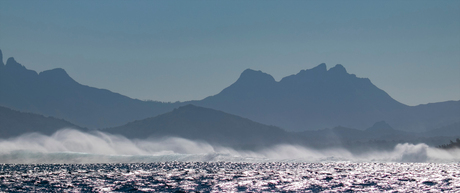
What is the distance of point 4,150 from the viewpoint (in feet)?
392

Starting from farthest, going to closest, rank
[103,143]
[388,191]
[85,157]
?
[103,143] < [85,157] < [388,191]

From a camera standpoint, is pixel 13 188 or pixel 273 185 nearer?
pixel 13 188

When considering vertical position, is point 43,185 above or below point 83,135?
below

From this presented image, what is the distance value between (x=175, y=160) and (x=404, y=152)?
77505mm

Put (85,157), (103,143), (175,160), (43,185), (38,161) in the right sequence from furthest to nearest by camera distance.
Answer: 1. (103,143)
2. (175,160)
3. (85,157)
4. (38,161)
5. (43,185)

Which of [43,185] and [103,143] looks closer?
[43,185]

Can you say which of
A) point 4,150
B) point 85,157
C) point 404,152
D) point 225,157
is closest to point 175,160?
point 225,157

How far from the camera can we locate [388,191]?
47562mm

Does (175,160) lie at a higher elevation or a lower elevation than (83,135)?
lower

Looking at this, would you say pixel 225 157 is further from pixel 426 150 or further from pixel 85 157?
pixel 426 150

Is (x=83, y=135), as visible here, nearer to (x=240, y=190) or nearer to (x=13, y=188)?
(x=13, y=188)

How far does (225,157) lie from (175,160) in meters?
16.4

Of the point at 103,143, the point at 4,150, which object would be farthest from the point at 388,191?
the point at 103,143

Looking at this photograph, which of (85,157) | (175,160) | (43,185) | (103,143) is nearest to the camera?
(43,185)
